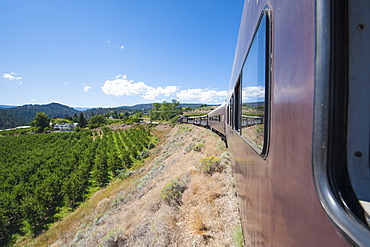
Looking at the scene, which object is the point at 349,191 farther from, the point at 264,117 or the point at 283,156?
the point at 264,117

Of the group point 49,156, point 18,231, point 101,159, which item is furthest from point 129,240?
point 49,156

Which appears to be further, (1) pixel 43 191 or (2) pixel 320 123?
(1) pixel 43 191

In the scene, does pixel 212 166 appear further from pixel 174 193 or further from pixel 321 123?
pixel 321 123

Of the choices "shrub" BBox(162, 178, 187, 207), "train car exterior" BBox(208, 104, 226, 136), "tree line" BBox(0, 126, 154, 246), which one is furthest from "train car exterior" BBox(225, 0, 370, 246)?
"tree line" BBox(0, 126, 154, 246)

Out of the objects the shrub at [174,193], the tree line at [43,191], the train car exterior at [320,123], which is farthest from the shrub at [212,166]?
the tree line at [43,191]

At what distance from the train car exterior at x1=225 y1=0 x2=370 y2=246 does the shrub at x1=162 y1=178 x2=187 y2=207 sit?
18.6 feet

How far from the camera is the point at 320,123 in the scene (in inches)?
25.5

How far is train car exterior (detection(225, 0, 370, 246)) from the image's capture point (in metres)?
0.58

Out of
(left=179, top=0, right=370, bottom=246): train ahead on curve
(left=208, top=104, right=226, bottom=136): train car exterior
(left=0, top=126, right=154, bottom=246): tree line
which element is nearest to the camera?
(left=179, top=0, right=370, bottom=246): train ahead on curve

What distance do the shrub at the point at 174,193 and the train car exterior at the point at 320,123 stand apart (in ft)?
18.6

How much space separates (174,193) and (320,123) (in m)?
6.81

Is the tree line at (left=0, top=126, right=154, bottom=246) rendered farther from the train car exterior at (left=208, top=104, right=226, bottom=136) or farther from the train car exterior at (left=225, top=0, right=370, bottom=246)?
the train car exterior at (left=225, top=0, right=370, bottom=246)

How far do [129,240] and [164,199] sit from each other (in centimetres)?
170

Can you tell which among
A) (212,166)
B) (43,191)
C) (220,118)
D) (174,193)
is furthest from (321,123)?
(43,191)
